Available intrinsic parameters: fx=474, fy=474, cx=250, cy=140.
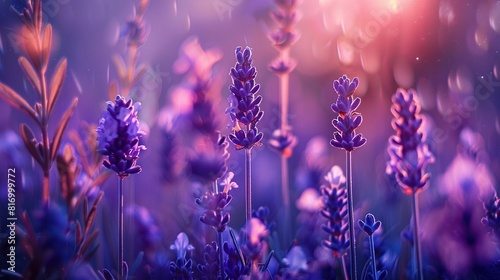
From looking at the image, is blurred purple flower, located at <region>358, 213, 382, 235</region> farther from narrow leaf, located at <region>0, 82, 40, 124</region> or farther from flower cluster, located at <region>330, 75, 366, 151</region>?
narrow leaf, located at <region>0, 82, 40, 124</region>

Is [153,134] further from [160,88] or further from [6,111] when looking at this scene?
[6,111]

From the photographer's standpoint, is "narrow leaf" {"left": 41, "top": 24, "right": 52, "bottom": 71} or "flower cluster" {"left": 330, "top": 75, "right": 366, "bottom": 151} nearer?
"flower cluster" {"left": 330, "top": 75, "right": 366, "bottom": 151}

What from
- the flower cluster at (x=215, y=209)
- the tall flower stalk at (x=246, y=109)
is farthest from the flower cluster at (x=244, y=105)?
the flower cluster at (x=215, y=209)

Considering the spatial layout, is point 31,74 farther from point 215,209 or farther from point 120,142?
point 215,209

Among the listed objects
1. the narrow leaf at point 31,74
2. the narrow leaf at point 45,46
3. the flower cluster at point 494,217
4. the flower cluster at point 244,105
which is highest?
the narrow leaf at point 45,46

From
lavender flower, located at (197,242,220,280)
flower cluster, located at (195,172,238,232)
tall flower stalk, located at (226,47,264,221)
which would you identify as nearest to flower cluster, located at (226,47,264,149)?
tall flower stalk, located at (226,47,264,221)

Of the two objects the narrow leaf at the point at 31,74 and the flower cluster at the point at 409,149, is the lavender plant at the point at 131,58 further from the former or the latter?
the flower cluster at the point at 409,149

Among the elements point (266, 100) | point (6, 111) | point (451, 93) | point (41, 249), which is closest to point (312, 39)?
point (266, 100)

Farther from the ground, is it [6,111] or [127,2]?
[127,2]
